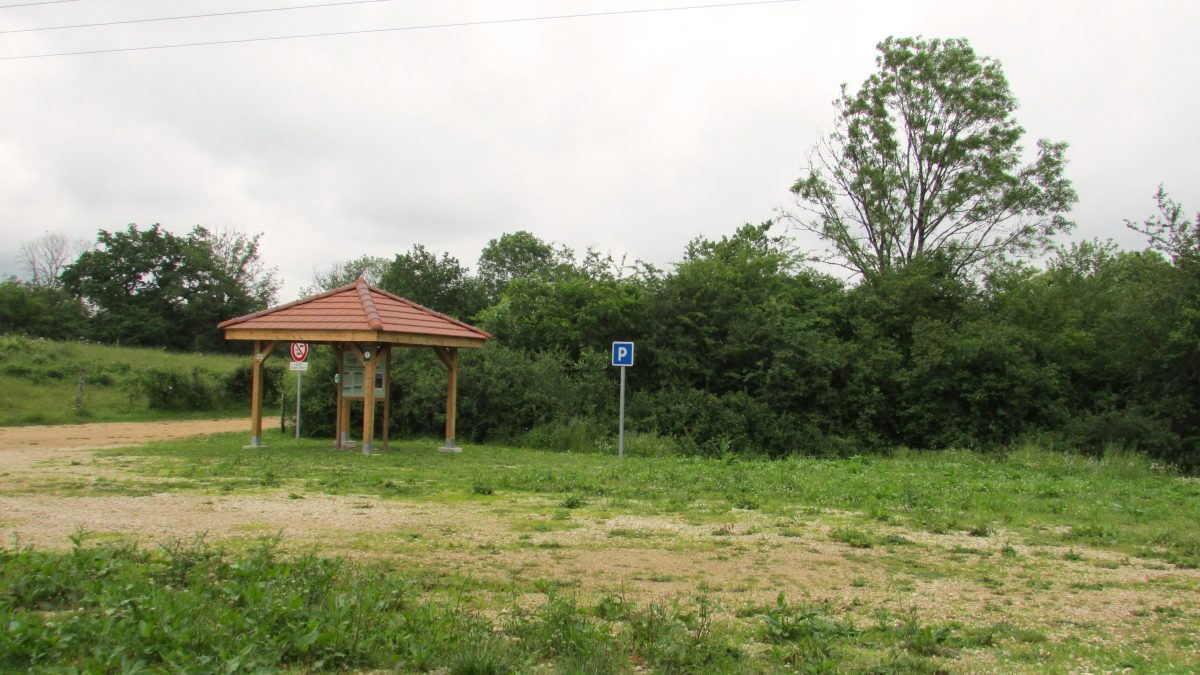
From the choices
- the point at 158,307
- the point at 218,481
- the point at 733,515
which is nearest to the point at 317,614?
the point at 733,515

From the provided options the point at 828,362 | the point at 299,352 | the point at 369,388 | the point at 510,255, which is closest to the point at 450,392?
the point at 369,388

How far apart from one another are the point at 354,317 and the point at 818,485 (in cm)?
1018

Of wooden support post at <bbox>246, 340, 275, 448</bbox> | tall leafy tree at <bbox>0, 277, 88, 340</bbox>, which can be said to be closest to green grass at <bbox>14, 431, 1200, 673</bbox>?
wooden support post at <bbox>246, 340, 275, 448</bbox>

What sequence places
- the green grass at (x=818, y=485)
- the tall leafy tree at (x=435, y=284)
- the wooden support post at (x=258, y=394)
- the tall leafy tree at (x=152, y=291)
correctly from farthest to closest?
1. the tall leafy tree at (x=152, y=291)
2. the tall leafy tree at (x=435, y=284)
3. the wooden support post at (x=258, y=394)
4. the green grass at (x=818, y=485)

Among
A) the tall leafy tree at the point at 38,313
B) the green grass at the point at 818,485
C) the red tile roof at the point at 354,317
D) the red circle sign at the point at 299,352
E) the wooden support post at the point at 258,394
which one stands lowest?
the green grass at the point at 818,485

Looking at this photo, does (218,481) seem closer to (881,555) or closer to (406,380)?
(881,555)

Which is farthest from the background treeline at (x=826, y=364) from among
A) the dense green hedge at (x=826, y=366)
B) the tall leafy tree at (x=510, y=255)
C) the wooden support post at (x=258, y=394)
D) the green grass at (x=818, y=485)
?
the tall leafy tree at (x=510, y=255)

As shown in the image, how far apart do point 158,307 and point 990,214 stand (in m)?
52.7

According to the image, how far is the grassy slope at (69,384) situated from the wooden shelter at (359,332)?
13081mm

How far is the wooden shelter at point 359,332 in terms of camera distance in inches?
677

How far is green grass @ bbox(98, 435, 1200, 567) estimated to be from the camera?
9.08 metres

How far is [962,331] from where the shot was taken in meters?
27.0

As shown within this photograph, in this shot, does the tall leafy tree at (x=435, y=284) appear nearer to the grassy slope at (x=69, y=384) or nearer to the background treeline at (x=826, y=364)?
the grassy slope at (x=69, y=384)

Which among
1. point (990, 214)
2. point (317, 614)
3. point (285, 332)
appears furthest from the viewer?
point (990, 214)
